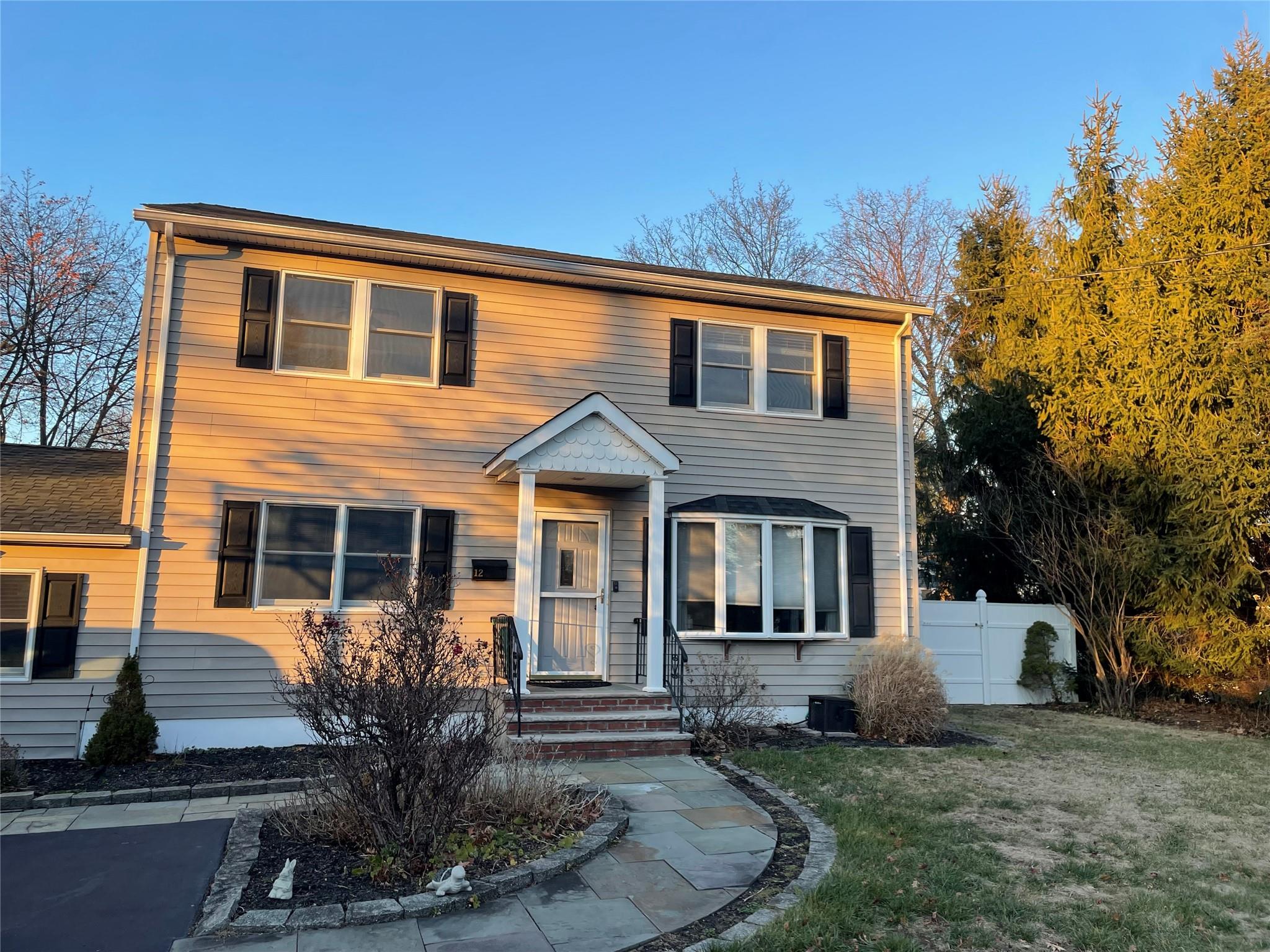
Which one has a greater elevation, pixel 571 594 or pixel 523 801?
pixel 571 594

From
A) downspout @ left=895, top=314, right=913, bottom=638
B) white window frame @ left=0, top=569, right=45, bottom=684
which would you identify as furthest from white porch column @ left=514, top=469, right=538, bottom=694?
downspout @ left=895, top=314, right=913, bottom=638

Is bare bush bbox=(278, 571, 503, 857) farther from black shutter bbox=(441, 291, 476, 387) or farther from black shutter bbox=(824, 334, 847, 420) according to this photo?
black shutter bbox=(824, 334, 847, 420)

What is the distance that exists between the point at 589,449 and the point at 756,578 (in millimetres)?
2783

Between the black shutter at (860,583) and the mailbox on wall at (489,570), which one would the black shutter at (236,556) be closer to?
the mailbox on wall at (489,570)

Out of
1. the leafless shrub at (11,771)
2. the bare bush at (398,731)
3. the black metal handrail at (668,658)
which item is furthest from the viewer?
the black metal handrail at (668,658)

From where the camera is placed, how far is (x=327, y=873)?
449 cm

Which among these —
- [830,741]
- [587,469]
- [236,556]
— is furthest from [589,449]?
[830,741]

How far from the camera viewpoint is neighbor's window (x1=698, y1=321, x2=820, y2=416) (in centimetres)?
1045

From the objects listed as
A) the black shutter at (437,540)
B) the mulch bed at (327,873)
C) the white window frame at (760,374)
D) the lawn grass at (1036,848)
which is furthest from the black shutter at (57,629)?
the white window frame at (760,374)

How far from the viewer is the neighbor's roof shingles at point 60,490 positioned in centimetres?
784

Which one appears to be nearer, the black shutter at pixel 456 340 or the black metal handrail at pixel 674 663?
the black metal handrail at pixel 674 663

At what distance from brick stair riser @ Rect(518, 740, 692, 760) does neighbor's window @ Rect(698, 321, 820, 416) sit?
426cm

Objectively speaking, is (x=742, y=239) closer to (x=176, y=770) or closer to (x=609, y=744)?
(x=609, y=744)

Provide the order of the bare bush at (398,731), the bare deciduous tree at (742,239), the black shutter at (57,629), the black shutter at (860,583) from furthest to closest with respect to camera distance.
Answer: the bare deciduous tree at (742,239), the black shutter at (860,583), the black shutter at (57,629), the bare bush at (398,731)
